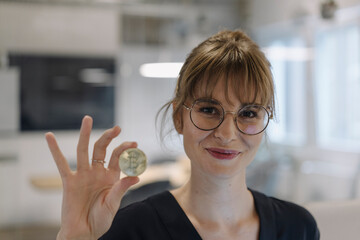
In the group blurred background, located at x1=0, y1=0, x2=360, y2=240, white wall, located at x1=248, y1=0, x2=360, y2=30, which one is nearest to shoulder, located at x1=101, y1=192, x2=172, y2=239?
blurred background, located at x1=0, y1=0, x2=360, y2=240

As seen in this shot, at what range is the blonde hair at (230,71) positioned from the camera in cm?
108

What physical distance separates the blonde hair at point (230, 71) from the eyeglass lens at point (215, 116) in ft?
0.09

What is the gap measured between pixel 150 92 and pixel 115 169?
1932 mm

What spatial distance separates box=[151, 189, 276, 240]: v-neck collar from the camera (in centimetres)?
112

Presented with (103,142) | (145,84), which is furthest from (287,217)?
(145,84)

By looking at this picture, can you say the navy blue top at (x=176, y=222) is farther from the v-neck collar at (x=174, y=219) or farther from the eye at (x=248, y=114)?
the eye at (x=248, y=114)

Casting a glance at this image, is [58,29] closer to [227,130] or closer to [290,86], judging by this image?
[290,86]

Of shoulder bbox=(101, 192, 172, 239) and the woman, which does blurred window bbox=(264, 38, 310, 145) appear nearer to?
the woman

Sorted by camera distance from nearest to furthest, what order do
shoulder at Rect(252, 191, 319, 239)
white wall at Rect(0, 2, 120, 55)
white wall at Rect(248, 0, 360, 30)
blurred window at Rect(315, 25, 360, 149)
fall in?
shoulder at Rect(252, 191, 319, 239) → white wall at Rect(0, 2, 120, 55) → blurred window at Rect(315, 25, 360, 149) → white wall at Rect(248, 0, 360, 30)

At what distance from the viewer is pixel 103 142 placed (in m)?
1.04

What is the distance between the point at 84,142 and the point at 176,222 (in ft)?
1.06

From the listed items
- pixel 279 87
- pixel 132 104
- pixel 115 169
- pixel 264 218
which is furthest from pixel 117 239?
pixel 279 87

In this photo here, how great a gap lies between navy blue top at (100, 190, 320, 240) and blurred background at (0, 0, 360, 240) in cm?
151

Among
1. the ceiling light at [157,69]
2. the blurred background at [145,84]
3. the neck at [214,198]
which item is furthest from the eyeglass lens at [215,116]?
the ceiling light at [157,69]
